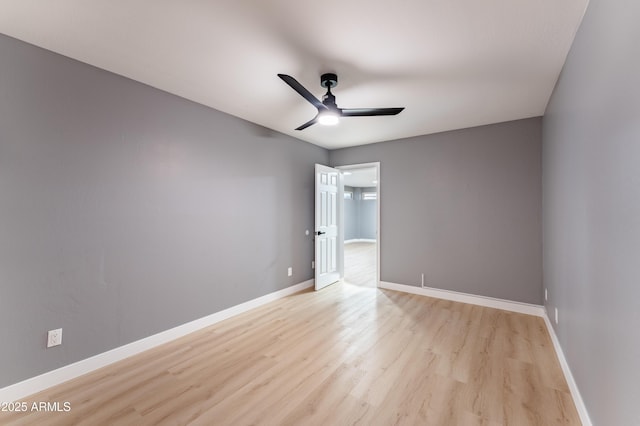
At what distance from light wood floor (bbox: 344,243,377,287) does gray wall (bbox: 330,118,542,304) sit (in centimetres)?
61

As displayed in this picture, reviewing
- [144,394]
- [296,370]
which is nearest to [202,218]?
[144,394]

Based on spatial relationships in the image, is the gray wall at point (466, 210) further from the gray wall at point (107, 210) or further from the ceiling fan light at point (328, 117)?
the gray wall at point (107, 210)

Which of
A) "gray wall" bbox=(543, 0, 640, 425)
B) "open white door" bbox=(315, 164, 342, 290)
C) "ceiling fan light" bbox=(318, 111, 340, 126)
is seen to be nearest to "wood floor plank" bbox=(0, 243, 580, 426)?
"gray wall" bbox=(543, 0, 640, 425)

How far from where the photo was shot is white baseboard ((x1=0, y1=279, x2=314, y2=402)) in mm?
1966

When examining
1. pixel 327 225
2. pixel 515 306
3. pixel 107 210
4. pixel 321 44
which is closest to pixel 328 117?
pixel 321 44

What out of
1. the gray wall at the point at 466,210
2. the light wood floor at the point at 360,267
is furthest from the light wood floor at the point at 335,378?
the light wood floor at the point at 360,267

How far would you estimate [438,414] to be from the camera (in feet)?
5.90

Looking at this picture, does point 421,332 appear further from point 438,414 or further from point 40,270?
point 40,270

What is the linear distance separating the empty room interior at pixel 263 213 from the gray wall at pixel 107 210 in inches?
0.6

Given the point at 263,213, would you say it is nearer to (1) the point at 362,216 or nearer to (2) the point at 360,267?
(2) the point at 360,267

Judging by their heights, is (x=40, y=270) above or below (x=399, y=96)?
below

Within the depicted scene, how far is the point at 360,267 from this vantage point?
6473 mm

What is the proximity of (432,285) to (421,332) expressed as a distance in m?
1.42

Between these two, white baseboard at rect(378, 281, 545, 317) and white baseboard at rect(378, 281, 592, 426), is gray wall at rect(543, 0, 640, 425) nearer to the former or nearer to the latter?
white baseboard at rect(378, 281, 592, 426)
